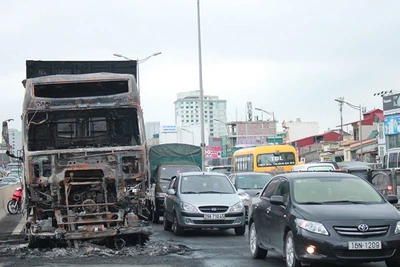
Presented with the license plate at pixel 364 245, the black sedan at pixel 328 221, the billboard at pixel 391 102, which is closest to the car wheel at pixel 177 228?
the black sedan at pixel 328 221

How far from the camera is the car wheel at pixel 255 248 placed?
12.3 m

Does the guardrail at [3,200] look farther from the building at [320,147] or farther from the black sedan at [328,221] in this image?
the building at [320,147]

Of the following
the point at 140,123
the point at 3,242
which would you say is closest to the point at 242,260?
the point at 140,123

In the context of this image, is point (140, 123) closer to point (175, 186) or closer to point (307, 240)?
point (175, 186)

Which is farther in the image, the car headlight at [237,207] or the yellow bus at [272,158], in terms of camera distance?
the yellow bus at [272,158]

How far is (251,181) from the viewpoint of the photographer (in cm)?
2389

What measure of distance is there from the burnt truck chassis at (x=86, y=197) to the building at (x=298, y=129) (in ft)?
367

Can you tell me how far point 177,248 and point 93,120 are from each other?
148 inches

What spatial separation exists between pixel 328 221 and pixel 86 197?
6.37 metres

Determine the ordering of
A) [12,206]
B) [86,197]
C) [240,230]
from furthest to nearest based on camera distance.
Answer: [12,206] < [240,230] < [86,197]

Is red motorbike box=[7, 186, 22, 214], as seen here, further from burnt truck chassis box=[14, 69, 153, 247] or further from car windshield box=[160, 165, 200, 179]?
burnt truck chassis box=[14, 69, 153, 247]

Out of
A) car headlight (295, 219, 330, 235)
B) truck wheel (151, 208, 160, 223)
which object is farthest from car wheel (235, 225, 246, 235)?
car headlight (295, 219, 330, 235)

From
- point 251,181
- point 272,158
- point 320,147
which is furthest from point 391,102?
point 251,181

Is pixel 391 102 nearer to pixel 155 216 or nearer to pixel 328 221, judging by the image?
pixel 155 216
